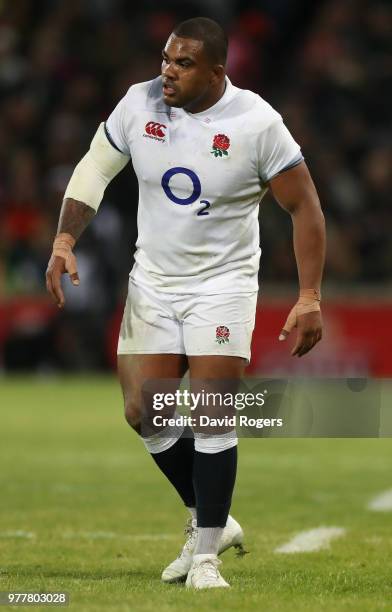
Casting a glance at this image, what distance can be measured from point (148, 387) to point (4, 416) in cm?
723

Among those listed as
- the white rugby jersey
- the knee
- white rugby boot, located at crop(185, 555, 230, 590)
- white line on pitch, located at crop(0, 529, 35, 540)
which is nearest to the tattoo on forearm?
the white rugby jersey

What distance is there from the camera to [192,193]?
5.88 metres

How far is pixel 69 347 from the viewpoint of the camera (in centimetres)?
1680

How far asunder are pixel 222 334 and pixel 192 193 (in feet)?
1.78

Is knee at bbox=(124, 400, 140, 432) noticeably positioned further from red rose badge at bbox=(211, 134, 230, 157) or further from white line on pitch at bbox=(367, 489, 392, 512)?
white line on pitch at bbox=(367, 489, 392, 512)

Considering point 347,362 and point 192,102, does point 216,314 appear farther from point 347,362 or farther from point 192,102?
point 347,362

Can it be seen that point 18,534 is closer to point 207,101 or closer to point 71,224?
point 71,224

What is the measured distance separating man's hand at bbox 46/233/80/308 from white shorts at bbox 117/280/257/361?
0.29 metres

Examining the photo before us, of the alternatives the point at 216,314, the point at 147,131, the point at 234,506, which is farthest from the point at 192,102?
the point at 234,506

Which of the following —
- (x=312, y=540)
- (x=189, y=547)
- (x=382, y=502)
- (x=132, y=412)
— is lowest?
(x=382, y=502)

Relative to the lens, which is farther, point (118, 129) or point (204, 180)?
point (118, 129)

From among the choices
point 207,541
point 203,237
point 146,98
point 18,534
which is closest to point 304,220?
point 203,237

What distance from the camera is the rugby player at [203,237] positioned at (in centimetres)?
582

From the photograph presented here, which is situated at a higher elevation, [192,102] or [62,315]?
[192,102]
